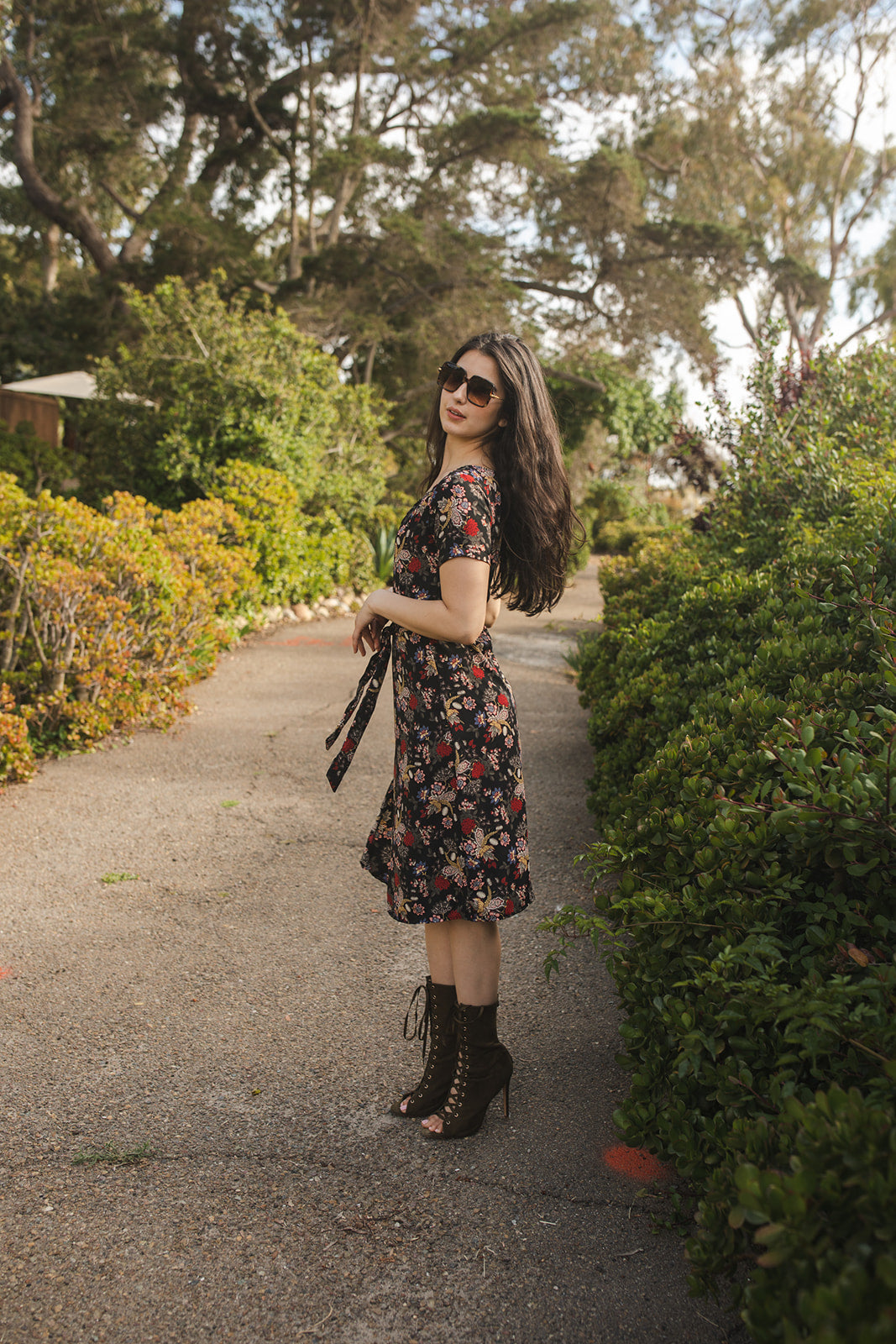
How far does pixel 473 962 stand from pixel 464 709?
637 mm

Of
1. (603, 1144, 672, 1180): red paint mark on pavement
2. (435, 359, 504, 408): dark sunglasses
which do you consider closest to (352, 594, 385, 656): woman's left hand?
(435, 359, 504, 408): dark sunglasses

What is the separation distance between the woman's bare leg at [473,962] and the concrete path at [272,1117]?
1.03ft

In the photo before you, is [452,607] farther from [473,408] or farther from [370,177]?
[370,177]

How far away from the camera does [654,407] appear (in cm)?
2119

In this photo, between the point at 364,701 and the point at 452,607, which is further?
the point at 364,701

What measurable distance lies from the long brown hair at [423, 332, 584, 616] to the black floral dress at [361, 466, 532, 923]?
0.08 meters

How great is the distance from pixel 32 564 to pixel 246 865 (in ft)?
7.19

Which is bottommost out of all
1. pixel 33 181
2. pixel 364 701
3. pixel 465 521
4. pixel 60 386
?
pixel 364 701

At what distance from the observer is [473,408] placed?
2.24 meters

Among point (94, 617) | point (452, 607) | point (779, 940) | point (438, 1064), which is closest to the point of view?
point (779, 940)

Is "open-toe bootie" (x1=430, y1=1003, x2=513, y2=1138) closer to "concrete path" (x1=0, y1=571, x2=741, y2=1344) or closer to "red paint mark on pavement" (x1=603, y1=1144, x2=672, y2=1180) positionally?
"concrete path" (x1=0, y1=571, x2=741, y2=1344)

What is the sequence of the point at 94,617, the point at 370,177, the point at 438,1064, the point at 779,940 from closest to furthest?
the point at 779,940 < the point at 438,1064 < the point at 94,617 < the point at 370,177

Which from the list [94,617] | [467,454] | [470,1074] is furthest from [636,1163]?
[94,617]

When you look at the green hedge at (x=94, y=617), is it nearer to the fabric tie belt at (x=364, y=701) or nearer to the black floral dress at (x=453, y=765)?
the fabric tie belt at (x=364, y=701)
